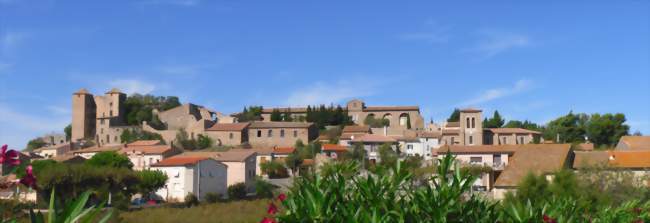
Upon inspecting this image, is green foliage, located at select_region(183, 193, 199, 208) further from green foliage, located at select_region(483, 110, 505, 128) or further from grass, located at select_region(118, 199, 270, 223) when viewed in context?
green foliage, located at select_region(483, 110, 505, 128)

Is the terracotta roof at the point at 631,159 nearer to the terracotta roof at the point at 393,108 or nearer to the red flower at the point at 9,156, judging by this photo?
the red flower at the point at 9,156

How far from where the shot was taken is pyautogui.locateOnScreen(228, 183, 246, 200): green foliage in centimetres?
4900

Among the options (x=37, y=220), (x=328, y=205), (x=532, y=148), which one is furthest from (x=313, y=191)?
(x=532, y=148)

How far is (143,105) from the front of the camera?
93812 millimetres

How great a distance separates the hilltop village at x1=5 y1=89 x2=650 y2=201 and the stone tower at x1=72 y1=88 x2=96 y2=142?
15 cm

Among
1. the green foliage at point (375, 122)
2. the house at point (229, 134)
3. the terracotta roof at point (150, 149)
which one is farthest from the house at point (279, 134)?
the terracotta roof at point (150, 149)

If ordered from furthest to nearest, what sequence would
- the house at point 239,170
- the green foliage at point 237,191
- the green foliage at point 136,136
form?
1. the green foliage at point 136,136
2. the house at point 239,170
3. the green foliage at point 237,191

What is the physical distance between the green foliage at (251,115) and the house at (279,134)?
12.8 metres

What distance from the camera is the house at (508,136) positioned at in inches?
2987

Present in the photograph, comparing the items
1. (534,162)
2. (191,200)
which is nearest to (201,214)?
(191,200)

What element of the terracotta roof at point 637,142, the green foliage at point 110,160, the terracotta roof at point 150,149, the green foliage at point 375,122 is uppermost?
the green foliage at point 375,122

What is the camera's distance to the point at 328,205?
4797mm

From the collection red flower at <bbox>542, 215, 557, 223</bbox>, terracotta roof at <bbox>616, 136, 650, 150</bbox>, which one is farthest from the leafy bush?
red flower at <bbox>542, 215, 557, 223</bbox>

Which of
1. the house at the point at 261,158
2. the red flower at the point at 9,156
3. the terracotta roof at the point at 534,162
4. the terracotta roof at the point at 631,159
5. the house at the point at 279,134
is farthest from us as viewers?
the house at the point at 279,134
